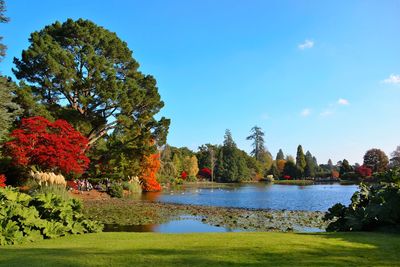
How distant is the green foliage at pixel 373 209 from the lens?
26.5ft

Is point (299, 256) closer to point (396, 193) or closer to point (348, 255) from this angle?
point (348, 255)

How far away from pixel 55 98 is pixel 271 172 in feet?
230

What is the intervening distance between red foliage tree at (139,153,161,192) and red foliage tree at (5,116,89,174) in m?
12.8

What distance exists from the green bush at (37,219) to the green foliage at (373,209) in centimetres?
624

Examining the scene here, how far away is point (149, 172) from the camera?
37031mm

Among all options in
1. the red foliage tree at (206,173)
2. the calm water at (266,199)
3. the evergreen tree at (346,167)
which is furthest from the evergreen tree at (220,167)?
the calm water at (266,199)

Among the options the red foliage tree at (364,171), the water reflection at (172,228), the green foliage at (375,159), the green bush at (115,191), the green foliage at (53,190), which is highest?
the green foliage at (375,159)

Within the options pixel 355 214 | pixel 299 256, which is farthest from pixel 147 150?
pixel 299 256

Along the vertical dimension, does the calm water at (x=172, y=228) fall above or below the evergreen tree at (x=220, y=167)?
below

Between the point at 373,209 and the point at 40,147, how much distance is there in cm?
1854

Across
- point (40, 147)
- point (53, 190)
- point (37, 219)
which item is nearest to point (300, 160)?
point (40, 147)

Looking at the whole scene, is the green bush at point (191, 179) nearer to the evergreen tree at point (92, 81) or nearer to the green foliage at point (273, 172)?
the green foliage at point (273, 172)

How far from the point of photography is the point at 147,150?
104 ft

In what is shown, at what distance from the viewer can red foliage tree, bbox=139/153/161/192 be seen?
3562 centimetres
